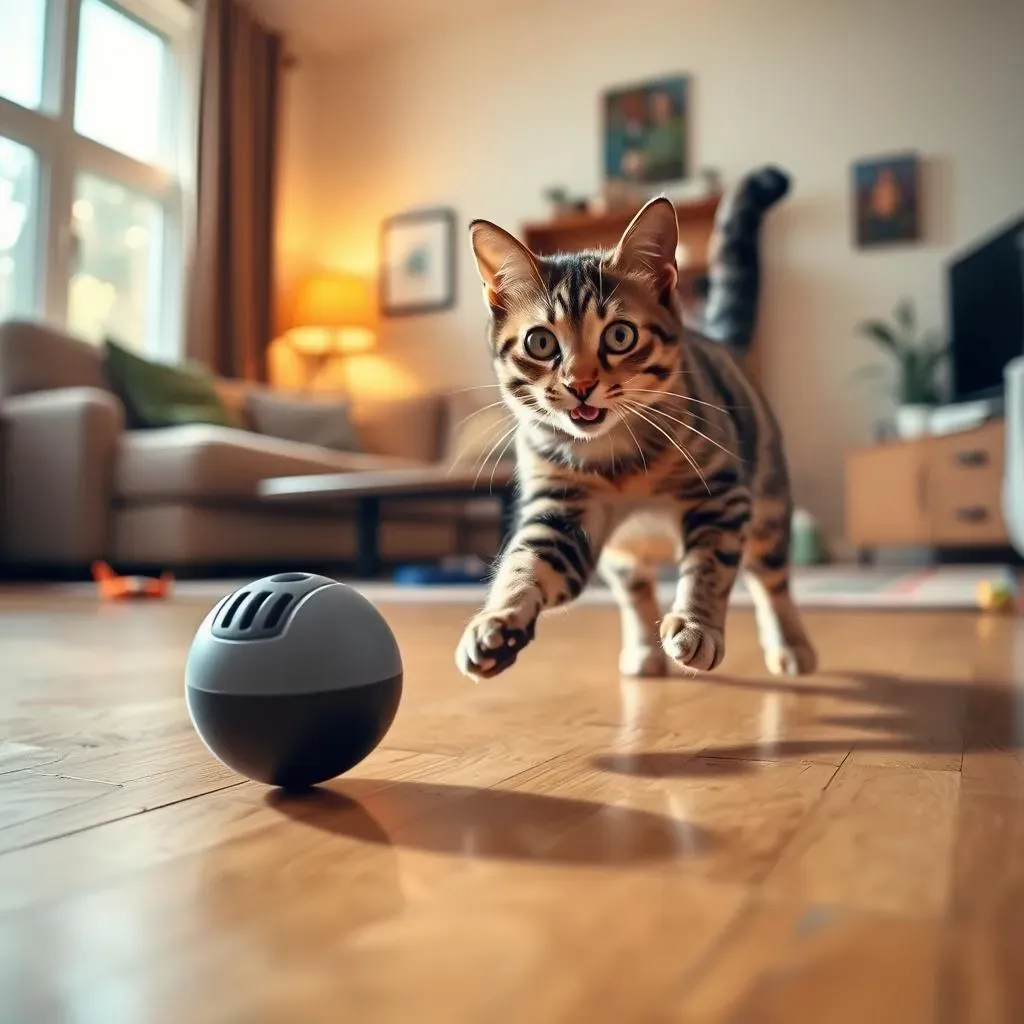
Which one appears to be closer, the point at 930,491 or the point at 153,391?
the point at 153,391

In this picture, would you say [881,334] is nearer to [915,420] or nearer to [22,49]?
[915,420]

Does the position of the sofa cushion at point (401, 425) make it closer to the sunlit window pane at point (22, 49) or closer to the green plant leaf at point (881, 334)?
the sunlit window pane at point (22, 49)

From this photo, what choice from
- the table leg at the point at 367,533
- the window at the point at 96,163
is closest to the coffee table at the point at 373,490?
the table leg at the point at 367,533

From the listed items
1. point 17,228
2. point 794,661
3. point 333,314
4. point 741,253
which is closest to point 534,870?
point 794,661

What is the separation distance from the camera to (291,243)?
6.45m

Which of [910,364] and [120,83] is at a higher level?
[120,83]

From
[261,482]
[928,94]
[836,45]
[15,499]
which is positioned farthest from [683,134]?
[15,499]

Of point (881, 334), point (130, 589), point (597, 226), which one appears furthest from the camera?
point (597, 226)

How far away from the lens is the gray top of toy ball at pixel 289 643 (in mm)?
663

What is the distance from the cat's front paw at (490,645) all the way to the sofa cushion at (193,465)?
3094 mm

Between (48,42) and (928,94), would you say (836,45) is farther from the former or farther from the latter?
(48,42)

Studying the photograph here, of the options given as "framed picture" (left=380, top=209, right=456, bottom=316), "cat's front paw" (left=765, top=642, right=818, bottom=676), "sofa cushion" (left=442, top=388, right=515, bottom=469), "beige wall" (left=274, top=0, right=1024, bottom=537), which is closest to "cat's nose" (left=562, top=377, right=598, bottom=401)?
"cat's front paw" (left=765, top=642, right=818, bottom=676)

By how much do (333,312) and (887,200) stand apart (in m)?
3.03

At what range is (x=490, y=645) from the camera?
0.86m
